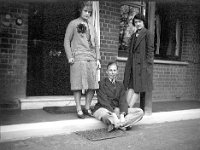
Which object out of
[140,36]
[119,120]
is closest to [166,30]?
[140,36]

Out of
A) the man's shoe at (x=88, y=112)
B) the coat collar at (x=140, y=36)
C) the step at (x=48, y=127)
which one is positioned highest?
the coat collar at (x=140, y=36)

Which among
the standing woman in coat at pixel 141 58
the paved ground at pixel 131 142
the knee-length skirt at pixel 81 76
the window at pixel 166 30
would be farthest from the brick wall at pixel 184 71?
the paved ground at pixel 131 142

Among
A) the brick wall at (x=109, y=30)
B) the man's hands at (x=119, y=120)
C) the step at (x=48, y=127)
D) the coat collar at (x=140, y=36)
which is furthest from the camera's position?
the brick wall at (x=109, y=30)

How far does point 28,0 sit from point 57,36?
122 centimetres

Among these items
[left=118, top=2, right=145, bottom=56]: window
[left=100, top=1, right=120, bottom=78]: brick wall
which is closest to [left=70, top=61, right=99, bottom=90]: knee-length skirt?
[left=100, top=1, right=120, bottom=78]: brick wall

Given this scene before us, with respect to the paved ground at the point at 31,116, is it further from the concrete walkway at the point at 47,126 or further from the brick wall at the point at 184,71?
the brick wall at the point at 184,71

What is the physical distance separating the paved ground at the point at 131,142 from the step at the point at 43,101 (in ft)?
5.22

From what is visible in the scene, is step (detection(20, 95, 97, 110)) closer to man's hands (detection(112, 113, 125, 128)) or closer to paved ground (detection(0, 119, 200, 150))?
paved ground (detection(0, 119, 200, 150))

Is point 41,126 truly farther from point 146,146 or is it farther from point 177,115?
point 177,115

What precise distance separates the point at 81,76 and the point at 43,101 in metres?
1.44

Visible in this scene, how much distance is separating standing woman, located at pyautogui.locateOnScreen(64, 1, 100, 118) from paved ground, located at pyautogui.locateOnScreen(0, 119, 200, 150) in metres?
0.86

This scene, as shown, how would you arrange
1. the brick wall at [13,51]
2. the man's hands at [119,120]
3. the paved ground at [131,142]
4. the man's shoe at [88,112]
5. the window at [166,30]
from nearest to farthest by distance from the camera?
1. the paved ground at [131,142]
2. the man's hands at [119,120]
3. the man's shoe at [88,112]
4. the brick wall at [13,51]
5. the window at [166,30]

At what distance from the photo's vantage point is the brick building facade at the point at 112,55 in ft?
17.3

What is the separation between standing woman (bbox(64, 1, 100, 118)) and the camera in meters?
4.64
